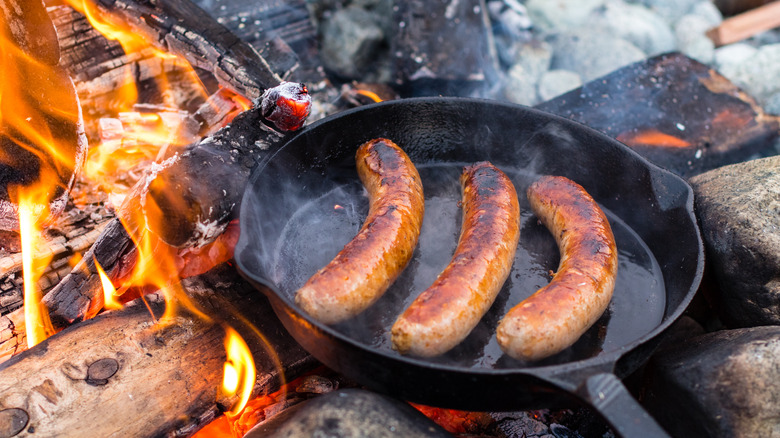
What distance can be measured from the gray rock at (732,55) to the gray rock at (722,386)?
464 cm

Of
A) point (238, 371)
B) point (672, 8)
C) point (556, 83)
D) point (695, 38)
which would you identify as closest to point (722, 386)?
point (238, 371)

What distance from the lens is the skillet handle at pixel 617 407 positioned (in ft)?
5.70

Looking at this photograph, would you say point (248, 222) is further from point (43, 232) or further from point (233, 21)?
point (233, 21)

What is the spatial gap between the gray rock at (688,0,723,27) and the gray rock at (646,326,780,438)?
18.5 ft

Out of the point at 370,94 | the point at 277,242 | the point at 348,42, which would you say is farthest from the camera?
the point at 348,42

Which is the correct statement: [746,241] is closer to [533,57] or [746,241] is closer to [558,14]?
[533,57]

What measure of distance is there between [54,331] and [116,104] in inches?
84.5

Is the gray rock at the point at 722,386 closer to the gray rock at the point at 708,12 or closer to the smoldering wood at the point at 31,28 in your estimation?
the smoldering wood at the point at 31,28

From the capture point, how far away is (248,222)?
2590 mm

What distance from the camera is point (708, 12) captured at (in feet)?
21.9

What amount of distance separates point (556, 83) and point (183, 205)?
446 centimetres

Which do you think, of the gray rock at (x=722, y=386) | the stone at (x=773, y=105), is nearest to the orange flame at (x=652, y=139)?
the stone at (x=773, y=105)

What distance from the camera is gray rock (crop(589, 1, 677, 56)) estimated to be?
20.7 feet

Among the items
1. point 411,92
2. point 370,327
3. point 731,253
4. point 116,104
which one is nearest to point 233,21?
point 116,104
